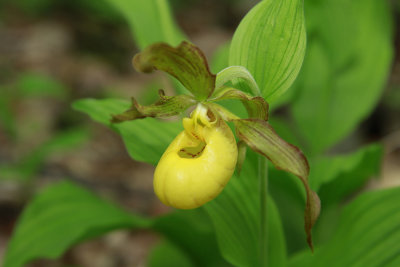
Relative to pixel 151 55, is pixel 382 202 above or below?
below

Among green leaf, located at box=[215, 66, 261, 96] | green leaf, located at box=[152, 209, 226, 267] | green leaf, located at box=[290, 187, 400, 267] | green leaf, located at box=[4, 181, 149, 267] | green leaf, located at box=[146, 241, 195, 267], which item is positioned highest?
green leaf, located at box=[215, 66, 261, 96]

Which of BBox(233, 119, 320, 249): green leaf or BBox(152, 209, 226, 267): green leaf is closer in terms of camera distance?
BBox(233, 119, 320, 249): green leaf

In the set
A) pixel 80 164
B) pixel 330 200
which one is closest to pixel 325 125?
pixel 330 200

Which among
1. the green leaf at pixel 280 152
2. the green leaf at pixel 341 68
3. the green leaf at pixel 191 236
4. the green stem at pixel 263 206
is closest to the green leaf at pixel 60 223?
the green leaf at pixel 191 236

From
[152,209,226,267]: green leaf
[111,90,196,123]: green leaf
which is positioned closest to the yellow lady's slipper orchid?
[111,90,196,123]: green leaf

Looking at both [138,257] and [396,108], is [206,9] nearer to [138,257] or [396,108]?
[396,108]

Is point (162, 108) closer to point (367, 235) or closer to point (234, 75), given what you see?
point (234, 75)

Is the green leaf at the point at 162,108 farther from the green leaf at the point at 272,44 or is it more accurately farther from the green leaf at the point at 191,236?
the green leaf at the point at 191,236

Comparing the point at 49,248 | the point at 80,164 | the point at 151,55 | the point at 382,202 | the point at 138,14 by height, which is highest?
the point at 151,55

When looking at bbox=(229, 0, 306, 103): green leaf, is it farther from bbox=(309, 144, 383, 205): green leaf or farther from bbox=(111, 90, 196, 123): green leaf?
bbox=(309, 144, 383, 205): green leaf
